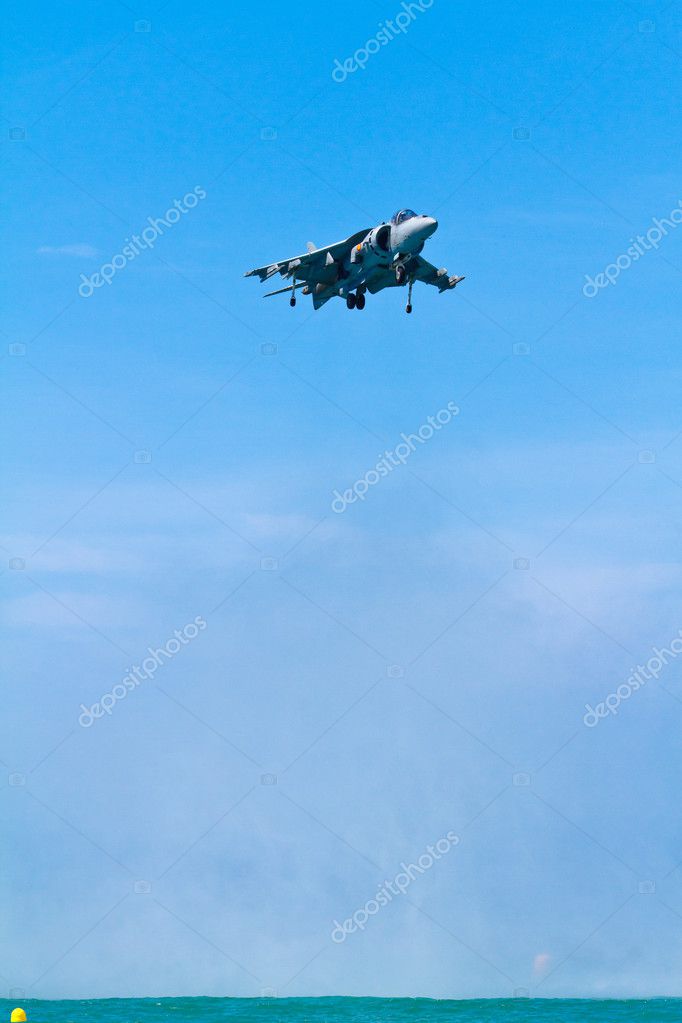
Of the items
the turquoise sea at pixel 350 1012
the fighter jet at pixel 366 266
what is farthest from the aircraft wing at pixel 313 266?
the turquoise sea at pixel 350 1012

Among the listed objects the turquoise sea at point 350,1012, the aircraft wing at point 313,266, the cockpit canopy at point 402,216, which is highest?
the cockpit canopy at point 402,216

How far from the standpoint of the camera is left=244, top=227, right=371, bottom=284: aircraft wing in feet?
240

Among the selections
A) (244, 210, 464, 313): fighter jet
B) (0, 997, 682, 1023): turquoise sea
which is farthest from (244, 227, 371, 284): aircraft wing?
(0, 997, 682, 1023): turquoise sea

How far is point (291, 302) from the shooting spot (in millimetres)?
72500

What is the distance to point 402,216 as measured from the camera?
67.9 m

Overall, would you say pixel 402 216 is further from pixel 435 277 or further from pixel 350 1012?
pixel 350 1012

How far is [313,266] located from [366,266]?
15.1 feet

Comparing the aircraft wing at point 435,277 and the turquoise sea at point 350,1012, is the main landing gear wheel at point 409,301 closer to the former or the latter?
the aircraft wing at point 435,277

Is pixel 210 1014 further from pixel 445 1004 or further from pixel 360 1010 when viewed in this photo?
pixel 445 1004

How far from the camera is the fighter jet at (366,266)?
67250 mm

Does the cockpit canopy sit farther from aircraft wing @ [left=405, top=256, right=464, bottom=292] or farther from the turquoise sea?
the turquoise sea

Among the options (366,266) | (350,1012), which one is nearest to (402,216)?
(366,266)

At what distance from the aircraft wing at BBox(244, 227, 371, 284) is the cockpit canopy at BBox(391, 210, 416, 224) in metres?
4.76

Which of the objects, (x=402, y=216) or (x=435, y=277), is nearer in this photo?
(x=402, y=216)
